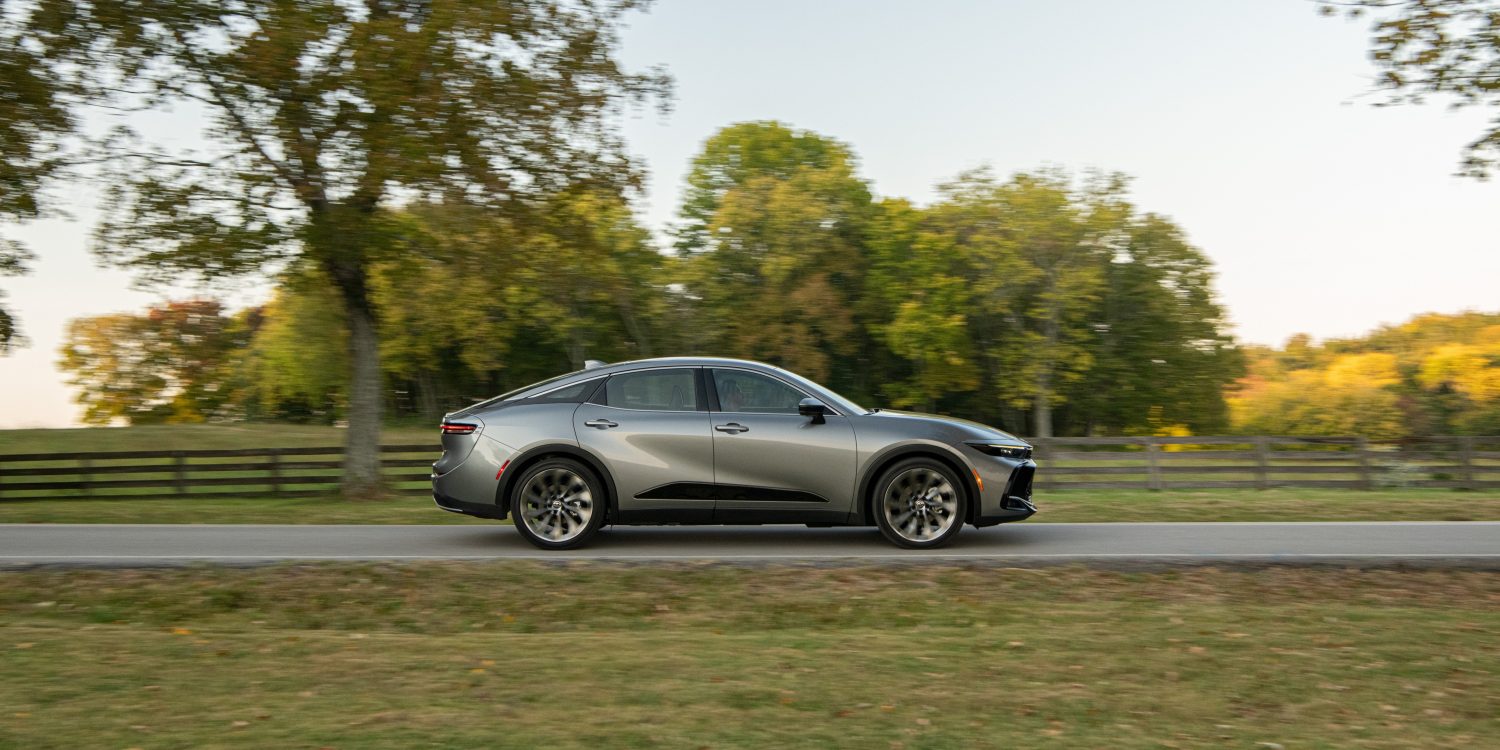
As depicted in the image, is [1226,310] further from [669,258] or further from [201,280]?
[201,280]

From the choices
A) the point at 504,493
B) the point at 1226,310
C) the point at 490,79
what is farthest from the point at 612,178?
the point at 1226,310

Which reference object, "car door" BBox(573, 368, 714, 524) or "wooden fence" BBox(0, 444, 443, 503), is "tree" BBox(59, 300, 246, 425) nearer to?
"wooden fence" BBox(0, 444, 443, 503)

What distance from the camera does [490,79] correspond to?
1725cm

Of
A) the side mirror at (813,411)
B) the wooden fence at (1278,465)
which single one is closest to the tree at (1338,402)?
the wooden fence at (1278,465)

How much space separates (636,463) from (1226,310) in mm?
55003

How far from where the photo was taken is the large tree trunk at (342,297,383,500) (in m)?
19.4

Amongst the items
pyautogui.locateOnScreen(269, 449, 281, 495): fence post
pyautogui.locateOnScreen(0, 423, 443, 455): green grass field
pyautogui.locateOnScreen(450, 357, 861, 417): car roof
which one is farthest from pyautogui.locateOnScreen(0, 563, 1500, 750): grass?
pyautogui.locateOnScreen(0, 423, 443, 455): green grass field

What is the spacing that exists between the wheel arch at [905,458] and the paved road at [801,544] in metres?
0.36

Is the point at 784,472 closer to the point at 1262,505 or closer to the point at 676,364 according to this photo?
the point at 676,364

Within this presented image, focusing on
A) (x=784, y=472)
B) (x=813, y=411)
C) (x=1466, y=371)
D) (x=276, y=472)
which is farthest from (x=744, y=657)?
(x=1466, y=371)

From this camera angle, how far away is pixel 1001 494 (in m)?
10.6

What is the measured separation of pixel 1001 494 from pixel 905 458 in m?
0.90

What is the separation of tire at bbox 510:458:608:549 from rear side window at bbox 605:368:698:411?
0.70 meters

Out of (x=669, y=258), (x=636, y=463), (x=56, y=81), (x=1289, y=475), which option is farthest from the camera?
(x=669, y=258)
